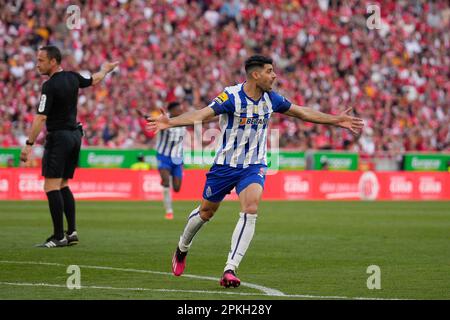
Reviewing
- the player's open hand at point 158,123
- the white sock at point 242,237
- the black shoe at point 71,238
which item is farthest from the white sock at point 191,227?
the black shoe at point 71,238

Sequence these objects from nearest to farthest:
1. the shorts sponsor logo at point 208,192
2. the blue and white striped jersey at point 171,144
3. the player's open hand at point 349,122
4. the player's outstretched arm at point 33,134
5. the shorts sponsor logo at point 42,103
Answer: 1. the shorts sponsor logo at point 208,192
2. the player's open hand at point 349,122
3. the player's outstretched arm at point 33,134
4. the shorts sponsor logo at point 42,103
5. the blue and white striped jersey at point 171,144

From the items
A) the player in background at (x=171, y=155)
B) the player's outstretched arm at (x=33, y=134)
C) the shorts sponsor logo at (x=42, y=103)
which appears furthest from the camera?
the player in background at (x=171, y=155)

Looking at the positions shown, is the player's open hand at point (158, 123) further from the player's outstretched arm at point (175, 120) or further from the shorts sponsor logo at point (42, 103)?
the shorts sponsor logo at point (42, 103)

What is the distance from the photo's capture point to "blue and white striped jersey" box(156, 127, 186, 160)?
22609mm

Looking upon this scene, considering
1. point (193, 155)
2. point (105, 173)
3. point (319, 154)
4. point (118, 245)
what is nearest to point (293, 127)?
point (319, 154)

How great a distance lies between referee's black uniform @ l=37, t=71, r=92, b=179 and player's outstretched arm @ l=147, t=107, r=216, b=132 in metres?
4.22

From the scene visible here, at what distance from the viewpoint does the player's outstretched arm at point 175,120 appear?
10.1 meters

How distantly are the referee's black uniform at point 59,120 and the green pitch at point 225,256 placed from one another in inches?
47.1

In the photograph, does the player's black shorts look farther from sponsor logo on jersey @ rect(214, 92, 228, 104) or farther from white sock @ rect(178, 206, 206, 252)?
sponsor logo on jersey @ rect(214, 92, 228, 104)

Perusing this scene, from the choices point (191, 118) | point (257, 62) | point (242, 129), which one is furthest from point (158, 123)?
point (257, 62)

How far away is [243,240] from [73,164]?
4.77 metres

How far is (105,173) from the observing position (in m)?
29.6

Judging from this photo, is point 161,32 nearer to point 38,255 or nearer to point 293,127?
point 293,127

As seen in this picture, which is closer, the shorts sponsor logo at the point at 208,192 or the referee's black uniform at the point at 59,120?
the shorts sponsor logo at the point at 208,192
